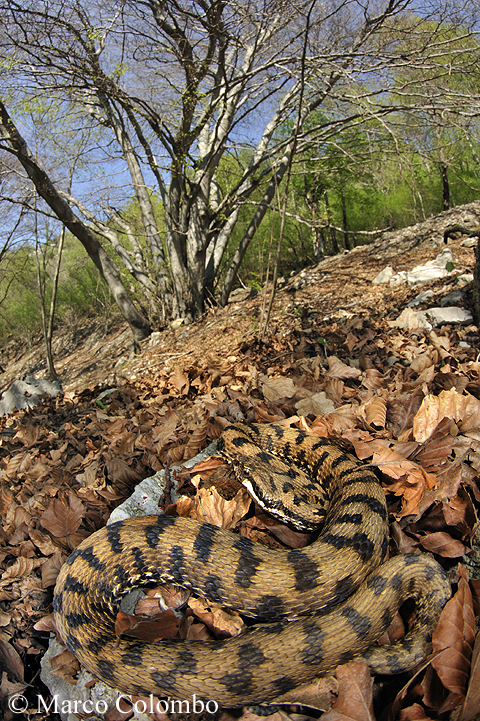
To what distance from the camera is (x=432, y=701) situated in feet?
4.99

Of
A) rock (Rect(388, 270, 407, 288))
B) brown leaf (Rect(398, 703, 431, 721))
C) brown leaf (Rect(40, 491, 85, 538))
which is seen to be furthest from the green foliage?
brown leaf (Rect(398, 703, 431, 721))

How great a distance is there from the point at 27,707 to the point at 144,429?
2032 mm

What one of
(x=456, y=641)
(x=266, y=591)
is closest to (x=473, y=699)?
(x=456, y=641)

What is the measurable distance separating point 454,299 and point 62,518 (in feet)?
16.5

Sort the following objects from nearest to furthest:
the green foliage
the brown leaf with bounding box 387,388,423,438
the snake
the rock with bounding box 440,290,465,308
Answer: the snake
the brown leaf with bounding box 387,388,423,438
the rock with bounding box 440,290,465,308
the green foliage

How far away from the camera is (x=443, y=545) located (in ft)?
6.60

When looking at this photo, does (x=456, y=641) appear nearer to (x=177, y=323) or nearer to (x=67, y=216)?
(x=177, y=323)

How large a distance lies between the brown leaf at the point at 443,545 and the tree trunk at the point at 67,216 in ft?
28.9

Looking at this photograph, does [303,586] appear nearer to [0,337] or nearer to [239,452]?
[239,452]

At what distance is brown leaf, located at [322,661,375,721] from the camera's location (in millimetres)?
1521

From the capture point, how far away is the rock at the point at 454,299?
5086 millimetres

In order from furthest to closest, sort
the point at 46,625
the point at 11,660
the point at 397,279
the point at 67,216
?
the point at 67,216 < the point at 397,279 < the point at 11,660 < the point at 46,625

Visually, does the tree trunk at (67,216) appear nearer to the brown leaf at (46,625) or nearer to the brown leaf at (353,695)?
the brown leaf at (46,625)

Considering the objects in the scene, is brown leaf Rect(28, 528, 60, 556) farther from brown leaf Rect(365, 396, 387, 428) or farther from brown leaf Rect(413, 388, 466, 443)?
brown leaf Rect(413, 388, 466, 443)
